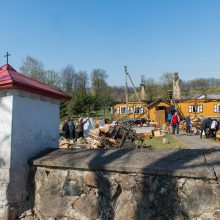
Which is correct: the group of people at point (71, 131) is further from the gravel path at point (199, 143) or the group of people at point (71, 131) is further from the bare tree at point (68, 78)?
the bare tree at point (68, 78)

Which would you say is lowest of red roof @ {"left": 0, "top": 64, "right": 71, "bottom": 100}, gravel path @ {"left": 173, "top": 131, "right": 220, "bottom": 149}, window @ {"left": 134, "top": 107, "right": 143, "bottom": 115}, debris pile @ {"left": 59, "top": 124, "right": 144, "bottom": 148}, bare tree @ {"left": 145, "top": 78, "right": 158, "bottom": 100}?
gravel path @ {"left": 173, "top": 131, "right": 220, "bottom": 149}

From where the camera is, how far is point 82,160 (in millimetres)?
3770

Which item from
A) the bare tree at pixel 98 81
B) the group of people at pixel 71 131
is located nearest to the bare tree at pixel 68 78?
the bare tree at pixel 98 81

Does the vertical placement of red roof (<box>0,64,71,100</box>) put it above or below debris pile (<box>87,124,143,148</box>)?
above

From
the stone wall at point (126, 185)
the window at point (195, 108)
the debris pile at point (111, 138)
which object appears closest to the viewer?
the stone wall at point (126, 185)

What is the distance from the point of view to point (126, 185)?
3379 millimetres

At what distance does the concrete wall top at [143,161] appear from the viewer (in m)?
3.09

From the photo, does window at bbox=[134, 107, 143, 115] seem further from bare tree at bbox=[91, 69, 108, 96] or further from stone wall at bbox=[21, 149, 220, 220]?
stone wall at bbox=[21, 149, 220, 220]

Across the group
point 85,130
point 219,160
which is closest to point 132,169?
point 219,160

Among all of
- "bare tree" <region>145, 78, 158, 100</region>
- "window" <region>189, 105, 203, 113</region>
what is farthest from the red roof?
"bare tree" <region>145, 78, 158, 100</region>

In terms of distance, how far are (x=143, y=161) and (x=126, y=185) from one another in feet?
1.02

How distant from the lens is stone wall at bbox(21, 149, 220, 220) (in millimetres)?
3020

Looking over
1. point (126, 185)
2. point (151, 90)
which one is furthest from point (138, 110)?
point (126, 185)

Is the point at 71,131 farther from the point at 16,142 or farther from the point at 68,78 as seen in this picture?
the point at 68,78
